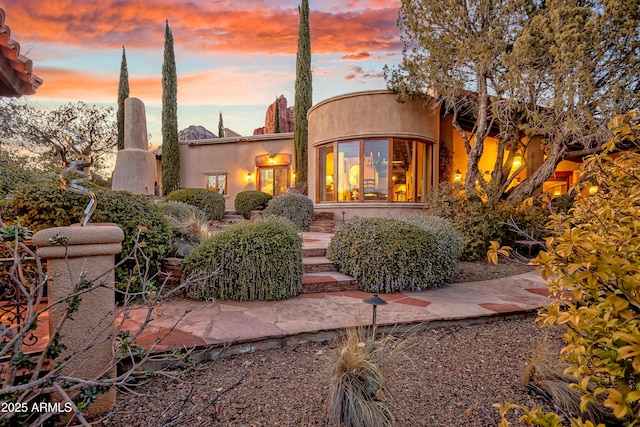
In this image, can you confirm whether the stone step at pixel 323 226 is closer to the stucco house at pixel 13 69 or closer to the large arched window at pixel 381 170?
the large arched window at pixel 381 170

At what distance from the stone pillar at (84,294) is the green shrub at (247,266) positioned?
1702mm

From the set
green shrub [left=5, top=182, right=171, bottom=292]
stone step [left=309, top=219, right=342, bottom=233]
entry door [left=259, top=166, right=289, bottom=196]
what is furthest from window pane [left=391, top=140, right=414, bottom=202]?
green shrub [left=5, top=182, right=171, bottom=292]

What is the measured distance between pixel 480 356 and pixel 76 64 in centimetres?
1404

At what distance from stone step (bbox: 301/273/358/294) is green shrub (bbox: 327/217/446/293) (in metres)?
0.12

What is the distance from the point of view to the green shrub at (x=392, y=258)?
4129mm

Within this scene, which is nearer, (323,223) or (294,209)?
(294,209)

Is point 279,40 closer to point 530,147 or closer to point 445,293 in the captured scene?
point 530,147

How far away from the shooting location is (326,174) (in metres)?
10.2

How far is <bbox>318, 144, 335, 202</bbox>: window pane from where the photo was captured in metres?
10.1

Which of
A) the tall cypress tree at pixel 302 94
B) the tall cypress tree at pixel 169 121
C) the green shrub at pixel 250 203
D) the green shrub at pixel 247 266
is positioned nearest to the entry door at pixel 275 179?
the tall cypress tree at pixel 302 94

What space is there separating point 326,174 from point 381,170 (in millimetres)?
1913

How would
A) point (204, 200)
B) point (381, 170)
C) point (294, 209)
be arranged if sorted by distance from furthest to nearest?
point (204, 200) < point (381, 170) < point (294, 209)

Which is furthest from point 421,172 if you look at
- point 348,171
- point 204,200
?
point 204,200

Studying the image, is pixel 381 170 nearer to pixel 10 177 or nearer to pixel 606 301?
pixel 10 177
